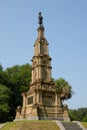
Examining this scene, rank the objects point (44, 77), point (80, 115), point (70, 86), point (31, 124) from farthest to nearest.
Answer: point (80, 115)
point (70, 86)
point (44, 77)
point (31, 124)

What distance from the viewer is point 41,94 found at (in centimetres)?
3325

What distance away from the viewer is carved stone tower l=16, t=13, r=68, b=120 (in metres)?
32.6

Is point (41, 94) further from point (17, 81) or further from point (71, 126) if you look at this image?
point (17, 81)

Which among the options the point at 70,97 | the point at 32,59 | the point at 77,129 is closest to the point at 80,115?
the point at 70,97

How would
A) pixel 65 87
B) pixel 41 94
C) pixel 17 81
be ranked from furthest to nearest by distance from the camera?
pixel 65 87, pixel 17 81, pixel 41 94

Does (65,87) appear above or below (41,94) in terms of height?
above

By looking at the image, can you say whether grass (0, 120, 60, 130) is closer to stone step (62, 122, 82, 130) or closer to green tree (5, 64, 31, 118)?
stone step (62, 122, 82, 130)

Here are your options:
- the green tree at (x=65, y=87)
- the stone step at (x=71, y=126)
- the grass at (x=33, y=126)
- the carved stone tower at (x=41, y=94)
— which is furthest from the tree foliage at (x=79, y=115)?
the grass at (x=33, y=126)

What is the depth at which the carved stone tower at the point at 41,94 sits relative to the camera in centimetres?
3259

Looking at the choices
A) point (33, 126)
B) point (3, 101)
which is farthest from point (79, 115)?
point (33, 126)

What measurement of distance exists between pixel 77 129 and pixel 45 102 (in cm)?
758

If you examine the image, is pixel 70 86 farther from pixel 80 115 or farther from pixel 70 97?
pixel 80 115

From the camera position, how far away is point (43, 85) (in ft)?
112

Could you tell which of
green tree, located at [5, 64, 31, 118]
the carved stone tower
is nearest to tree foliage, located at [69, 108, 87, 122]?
green tree, located at [5, 64, 31, 118]
